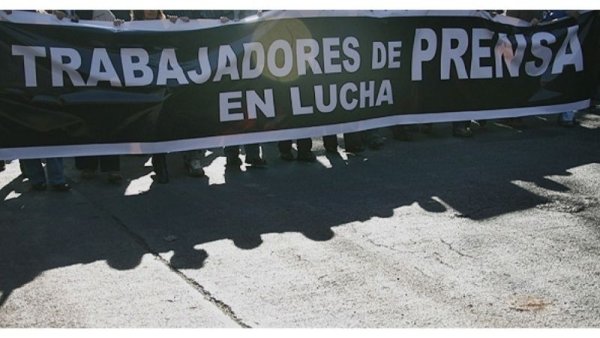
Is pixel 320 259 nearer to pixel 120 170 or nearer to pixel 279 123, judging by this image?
pixel 279 123

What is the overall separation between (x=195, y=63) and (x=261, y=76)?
0.76 metres

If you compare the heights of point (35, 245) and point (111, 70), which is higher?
point (111, 70)

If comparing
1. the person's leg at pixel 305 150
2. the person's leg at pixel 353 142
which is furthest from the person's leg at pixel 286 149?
the person's leg at pixel 353 142

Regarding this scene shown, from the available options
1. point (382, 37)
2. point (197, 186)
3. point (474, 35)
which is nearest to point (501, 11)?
point (474, 35)

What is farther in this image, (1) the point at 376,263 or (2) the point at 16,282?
(1) the point at 376,263

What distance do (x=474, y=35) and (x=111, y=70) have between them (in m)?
4.75

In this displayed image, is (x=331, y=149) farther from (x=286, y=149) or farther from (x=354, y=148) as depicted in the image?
(x=286, y=149)

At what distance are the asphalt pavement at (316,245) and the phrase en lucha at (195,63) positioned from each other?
3.53 feet

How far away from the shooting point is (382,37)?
9.25 m

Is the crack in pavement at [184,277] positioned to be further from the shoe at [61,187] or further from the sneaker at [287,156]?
the sneaker at [287,156]

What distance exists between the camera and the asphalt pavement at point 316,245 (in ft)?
15.5

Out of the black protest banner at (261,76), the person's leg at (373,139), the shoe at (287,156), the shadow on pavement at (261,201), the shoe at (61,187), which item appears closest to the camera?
the shadow on pavement at (261,201)

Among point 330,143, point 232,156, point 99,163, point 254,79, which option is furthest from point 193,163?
point 330,143

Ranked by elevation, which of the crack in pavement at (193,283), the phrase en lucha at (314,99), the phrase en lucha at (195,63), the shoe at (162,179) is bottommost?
the crack in pavement at (193,283)
